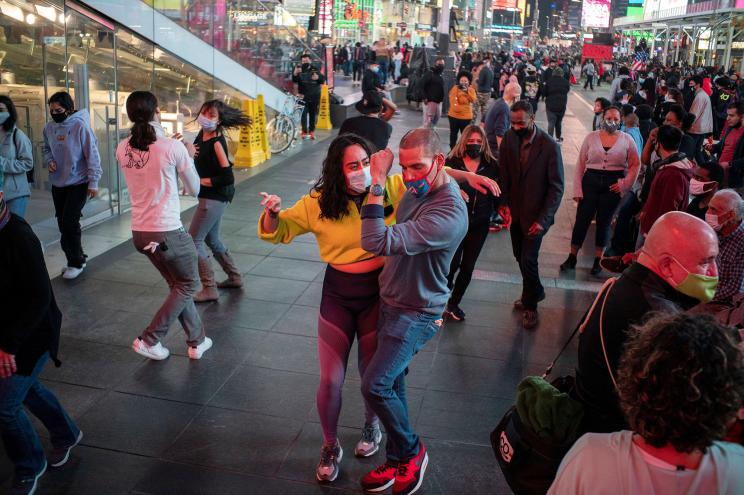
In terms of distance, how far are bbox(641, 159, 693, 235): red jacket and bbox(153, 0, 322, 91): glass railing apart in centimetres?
812

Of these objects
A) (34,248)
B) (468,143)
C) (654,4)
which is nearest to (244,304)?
(468,143)

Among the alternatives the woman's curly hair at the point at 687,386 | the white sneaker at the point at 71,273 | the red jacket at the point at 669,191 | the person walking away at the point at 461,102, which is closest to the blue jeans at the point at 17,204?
the white sneaker at the point at 71,273

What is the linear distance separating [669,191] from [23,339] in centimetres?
530

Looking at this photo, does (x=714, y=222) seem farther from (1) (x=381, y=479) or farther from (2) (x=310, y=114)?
(2) (x=310, y=114)

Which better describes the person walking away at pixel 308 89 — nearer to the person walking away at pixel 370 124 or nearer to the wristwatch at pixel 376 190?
the person walking away at pixel 370 124

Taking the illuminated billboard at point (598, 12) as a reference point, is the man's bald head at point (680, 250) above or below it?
below

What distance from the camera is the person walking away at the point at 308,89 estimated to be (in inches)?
670

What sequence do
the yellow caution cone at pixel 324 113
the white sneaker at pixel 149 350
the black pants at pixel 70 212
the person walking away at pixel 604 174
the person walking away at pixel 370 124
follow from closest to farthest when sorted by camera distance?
1. the white sneaker at pixel 149 350
2. the black pants at pixel 70 212
3. the person walking away at pixel 370 124
4. the person walking away at pixel 604 174
5. the yellow caution cone at pixel 324 113

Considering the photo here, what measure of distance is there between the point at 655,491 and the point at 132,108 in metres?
4.23

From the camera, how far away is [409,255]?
141 inches

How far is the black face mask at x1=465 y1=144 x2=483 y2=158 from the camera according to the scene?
6.62 meters

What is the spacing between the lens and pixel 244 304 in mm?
6824

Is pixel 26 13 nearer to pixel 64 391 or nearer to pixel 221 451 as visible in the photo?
pixel 64 391

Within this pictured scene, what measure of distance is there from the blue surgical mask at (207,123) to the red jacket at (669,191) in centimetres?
392
